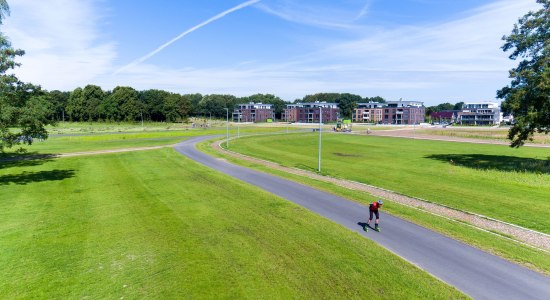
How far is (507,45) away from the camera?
41594mm

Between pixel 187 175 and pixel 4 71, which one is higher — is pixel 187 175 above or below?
below

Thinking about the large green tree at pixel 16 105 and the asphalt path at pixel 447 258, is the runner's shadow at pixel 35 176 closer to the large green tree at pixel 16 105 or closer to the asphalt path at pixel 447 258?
the large green tree at pixel 16 105

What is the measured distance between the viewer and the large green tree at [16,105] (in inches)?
1184

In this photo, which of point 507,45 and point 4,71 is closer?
point 4,71

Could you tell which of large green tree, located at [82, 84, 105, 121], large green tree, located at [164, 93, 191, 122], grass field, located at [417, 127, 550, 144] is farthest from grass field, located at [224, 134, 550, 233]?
large green tree, located at [82, 84, 105, 121]

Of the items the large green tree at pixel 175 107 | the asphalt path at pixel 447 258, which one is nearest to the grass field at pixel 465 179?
the asphalt path at pixel 447 258

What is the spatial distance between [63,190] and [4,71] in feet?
45.5

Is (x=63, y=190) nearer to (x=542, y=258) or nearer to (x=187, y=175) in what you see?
(x=187, y=175)

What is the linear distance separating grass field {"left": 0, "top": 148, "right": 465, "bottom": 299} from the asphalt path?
2.88 feet

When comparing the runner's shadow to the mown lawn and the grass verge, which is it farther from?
the grass verge

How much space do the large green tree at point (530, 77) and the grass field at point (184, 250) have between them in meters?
31.8

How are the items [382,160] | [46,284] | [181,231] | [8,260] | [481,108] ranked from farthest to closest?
[481,108] → [382,160] → [181,231] → [8,260] → [46,284]

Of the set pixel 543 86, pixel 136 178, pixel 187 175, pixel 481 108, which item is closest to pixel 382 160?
pixel 543 86

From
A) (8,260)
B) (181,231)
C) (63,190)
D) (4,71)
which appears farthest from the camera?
(4,71)
